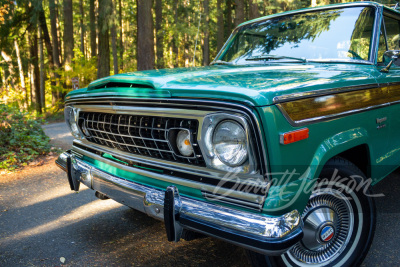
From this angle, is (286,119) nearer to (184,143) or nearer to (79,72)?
(184,143)

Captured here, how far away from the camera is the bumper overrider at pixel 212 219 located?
65.4 inches

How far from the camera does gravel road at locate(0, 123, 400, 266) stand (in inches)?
104

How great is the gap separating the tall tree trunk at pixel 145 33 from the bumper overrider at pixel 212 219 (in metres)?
8.97

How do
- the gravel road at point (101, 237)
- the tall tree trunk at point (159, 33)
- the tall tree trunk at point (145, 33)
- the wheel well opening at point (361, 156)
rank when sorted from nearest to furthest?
the wheel well opening at point (361, 156)
the gravel road at point (101, 237)
the tall tree trunk at point (145, 33)
the tall tree trunk at point (159, 33)

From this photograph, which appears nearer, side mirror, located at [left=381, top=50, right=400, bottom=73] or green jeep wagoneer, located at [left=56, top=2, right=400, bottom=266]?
green jeep wagoneer, located at [left=56, top=2, right=400, bottom=266]

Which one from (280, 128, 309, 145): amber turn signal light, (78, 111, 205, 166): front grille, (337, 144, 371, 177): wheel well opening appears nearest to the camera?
(280, 128, 309, 145): amber turn signal light

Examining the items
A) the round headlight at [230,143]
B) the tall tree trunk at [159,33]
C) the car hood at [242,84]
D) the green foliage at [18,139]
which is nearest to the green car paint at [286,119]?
the car hood at [242,84]

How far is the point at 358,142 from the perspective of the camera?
2307 mm

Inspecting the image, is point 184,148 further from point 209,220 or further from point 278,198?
point 278,198

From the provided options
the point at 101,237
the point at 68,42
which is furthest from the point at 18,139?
the point at 68,42

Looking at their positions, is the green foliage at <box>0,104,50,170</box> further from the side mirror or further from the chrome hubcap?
the side mirror

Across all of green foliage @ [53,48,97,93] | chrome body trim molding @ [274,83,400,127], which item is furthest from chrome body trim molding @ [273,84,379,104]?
green foliage @ [53,48,97,93]

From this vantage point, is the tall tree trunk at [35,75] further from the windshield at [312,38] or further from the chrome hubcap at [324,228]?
the chrome hubcap at [324,228]

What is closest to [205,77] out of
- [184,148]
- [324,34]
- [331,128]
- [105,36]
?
[184,148]
